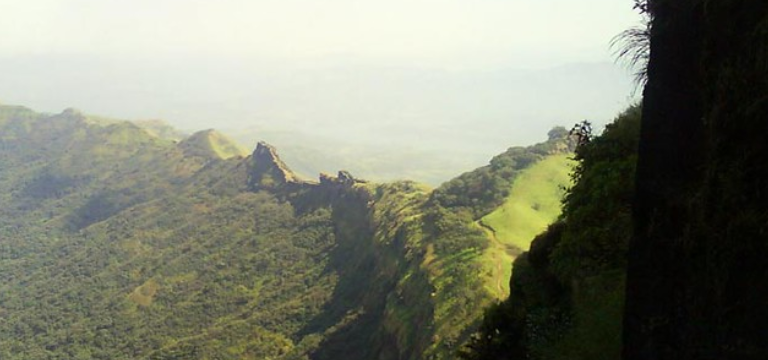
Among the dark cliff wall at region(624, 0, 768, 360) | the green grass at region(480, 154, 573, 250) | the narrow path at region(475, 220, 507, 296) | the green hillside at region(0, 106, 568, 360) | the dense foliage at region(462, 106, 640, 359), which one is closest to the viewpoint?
the dark cliff wall at region(624, 0, 768, 360)

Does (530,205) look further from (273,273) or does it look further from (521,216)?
(273,273)

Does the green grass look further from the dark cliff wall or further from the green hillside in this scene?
the dark cliff wall

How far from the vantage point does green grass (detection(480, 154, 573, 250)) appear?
81.5 meters

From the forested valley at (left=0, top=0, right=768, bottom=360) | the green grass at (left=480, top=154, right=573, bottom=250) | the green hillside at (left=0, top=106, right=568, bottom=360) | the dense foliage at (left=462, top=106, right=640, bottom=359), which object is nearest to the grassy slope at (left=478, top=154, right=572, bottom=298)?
the green grass at (left=480, top=154, right=573, bottom=250)

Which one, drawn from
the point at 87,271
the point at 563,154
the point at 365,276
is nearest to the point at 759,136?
the point at 365,276

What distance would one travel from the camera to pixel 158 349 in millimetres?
108688

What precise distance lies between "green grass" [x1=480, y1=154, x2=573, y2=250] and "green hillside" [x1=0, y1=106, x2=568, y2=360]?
1705 mm

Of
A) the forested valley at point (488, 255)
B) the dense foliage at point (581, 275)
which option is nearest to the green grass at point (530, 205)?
the forested valley at point (488, 255)

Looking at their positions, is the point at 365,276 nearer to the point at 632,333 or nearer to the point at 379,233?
the point at 379,233

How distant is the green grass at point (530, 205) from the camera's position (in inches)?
3209

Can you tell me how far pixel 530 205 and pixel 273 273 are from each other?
219ft

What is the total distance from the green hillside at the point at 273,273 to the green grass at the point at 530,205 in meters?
1.71

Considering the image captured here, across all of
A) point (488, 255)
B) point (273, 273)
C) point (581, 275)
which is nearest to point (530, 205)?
point (488, 255)

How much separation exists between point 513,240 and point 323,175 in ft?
270
